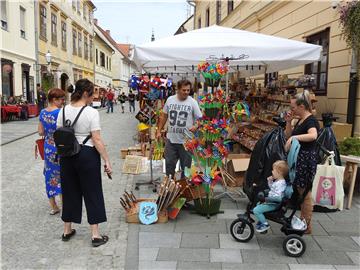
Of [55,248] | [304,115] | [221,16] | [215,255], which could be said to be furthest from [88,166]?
[221,16]

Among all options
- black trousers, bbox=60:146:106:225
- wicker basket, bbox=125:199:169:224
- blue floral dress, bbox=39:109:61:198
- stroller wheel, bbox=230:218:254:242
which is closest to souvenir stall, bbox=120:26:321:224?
wicker basket, bbox=125:199:169:224

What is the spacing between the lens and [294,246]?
12.0 ft

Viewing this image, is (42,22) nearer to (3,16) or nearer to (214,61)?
(3,16)

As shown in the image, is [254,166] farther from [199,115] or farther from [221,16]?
[221,16]

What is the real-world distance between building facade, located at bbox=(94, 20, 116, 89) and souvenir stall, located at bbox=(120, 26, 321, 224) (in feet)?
122

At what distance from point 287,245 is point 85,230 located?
87.2 inches

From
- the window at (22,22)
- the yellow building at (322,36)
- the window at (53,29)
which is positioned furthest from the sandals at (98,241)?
the window at (53,29)

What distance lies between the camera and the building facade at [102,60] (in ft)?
142

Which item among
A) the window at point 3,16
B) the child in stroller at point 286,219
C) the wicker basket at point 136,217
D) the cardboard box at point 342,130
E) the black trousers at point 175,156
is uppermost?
the window at point 3,16

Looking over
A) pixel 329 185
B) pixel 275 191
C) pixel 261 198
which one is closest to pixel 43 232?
pixel 261 198

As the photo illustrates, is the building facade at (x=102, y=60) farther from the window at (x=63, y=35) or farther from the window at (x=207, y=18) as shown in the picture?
the window at (x=207, y=18)

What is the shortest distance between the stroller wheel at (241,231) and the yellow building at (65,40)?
20982mm

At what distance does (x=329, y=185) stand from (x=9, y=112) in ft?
49.4

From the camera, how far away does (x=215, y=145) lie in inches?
190
